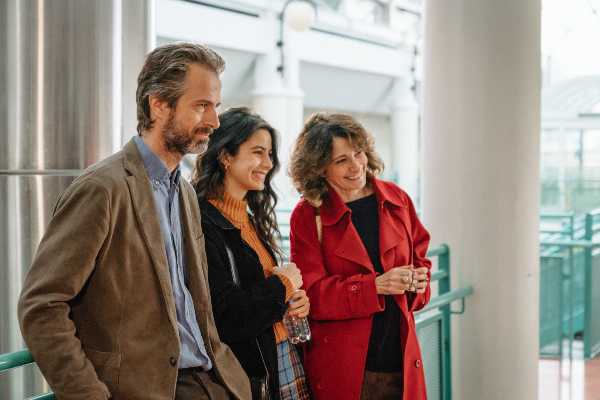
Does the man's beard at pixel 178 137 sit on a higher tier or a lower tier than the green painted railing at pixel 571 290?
higher

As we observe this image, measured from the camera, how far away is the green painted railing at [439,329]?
11.2ft

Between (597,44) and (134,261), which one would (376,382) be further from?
(597,44)

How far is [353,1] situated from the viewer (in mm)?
14773

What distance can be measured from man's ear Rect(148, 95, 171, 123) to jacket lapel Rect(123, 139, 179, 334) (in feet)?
0.33

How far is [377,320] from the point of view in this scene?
8.42 feet

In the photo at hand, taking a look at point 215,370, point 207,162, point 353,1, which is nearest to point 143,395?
point 215,370

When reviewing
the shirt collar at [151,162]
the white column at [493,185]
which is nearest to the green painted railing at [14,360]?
the shirt collar at [151,162]

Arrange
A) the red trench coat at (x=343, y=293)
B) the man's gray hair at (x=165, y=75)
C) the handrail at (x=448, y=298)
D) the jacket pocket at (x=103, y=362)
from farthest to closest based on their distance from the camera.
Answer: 1. the handrail at (x=448, y=298)
2. the red trench coat at (x=343, y=293)
3. the man's gray hair at (x=165, y=75)
4. the jacket pocket at (x=103, y=362)

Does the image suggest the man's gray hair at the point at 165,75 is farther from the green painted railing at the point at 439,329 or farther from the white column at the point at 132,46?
the green painted railing at the point at 439,329

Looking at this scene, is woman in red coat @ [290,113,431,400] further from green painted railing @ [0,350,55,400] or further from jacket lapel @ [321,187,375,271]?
green painted railing @ [0,350,55,400]

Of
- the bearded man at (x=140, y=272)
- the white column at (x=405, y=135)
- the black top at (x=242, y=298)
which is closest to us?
the bearded man at (x=140, y=272)

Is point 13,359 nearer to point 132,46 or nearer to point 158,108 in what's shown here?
point 158,108

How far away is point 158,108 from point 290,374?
40.0 inches

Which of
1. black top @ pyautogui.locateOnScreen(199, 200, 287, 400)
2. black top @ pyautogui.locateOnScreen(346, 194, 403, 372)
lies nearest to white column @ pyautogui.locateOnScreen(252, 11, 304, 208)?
black top @ pyautogui.locateOnScreen(346, 194, 403, 372)
